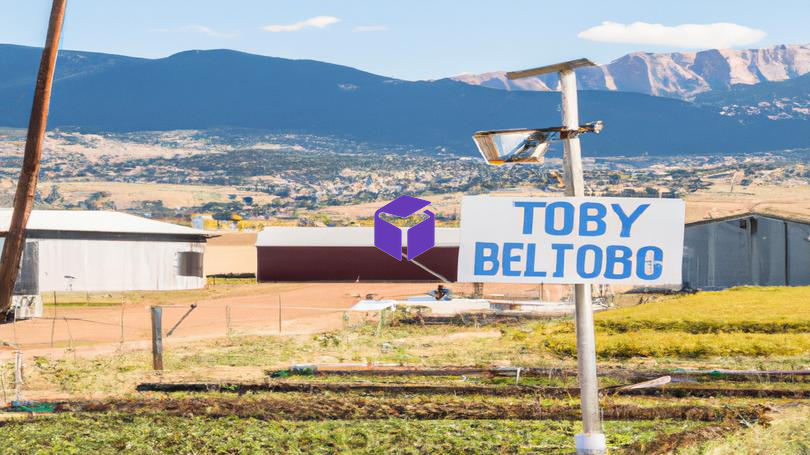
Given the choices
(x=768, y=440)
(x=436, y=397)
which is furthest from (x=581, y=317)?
(x=436, y=397)

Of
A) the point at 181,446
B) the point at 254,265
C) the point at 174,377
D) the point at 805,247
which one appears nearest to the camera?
the point at 181,446

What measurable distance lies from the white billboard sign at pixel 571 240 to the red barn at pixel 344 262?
5607cm

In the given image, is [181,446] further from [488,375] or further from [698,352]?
[698,352]

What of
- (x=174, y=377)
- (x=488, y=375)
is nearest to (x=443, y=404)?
(x=488, y=375)

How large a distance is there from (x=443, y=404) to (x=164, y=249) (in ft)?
138

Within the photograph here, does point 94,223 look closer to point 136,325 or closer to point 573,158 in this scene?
point 136,325

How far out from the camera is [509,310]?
141 feet

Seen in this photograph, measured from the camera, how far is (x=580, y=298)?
39.0 feet

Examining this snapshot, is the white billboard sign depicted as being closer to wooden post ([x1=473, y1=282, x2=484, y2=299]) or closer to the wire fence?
the wire fence

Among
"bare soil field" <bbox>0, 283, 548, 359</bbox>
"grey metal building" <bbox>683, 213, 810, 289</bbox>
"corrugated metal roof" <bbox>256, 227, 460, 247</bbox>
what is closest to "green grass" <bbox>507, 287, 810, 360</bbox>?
"bare soil field" <bbox>0, 283, 548, 359</bbox>

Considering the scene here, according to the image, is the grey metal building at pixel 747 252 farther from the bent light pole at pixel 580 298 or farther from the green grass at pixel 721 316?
the bent light pole at pixel 580 298

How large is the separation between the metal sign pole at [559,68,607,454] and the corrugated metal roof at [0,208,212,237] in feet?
146

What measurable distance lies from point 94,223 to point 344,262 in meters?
17.2

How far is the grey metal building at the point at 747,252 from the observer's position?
51562 mm
